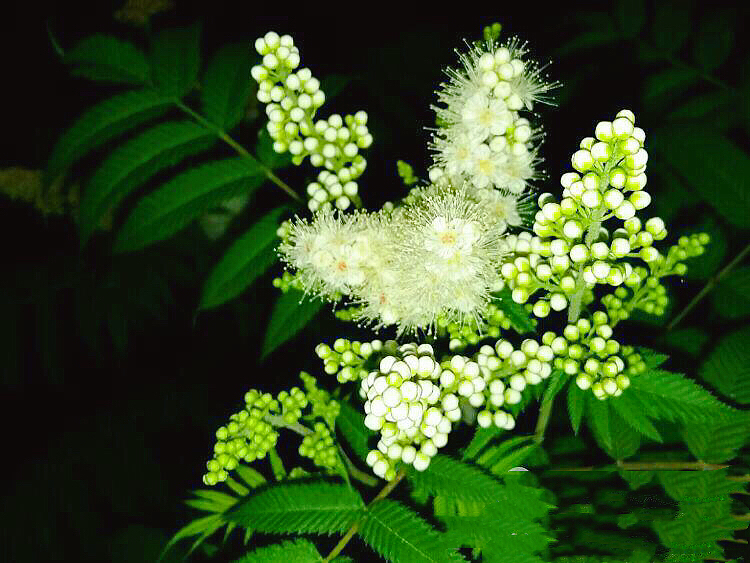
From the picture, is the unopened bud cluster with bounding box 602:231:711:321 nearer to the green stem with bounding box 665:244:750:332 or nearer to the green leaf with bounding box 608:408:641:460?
the green leaf with bounding box 608:408:641:460

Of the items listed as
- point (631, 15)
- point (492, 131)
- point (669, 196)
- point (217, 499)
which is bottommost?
point (217, 499)

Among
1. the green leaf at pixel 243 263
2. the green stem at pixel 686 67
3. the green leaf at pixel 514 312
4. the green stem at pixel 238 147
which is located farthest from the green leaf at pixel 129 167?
the green stem at pixel 686 67

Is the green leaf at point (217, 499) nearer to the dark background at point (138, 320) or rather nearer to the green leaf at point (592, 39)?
the dark background at point (138, 320)

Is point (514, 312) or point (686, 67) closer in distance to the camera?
point (514, 312)

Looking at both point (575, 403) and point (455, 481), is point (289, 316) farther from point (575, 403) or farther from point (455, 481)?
point (575, 403)

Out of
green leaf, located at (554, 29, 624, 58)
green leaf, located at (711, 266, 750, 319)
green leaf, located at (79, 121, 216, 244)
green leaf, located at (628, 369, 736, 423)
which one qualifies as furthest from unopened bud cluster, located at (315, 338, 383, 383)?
green leaf, located at (554, 29, 624, 58)

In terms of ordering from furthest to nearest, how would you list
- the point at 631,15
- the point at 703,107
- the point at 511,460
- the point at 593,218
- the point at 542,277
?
1. the point at 631,15
2. the point at 703,107
3. the point at 511,460
4. the point at 542,277
5. the point at 593,218

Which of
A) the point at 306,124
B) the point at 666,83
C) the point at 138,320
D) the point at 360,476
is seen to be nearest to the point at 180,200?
the point at 306,124
